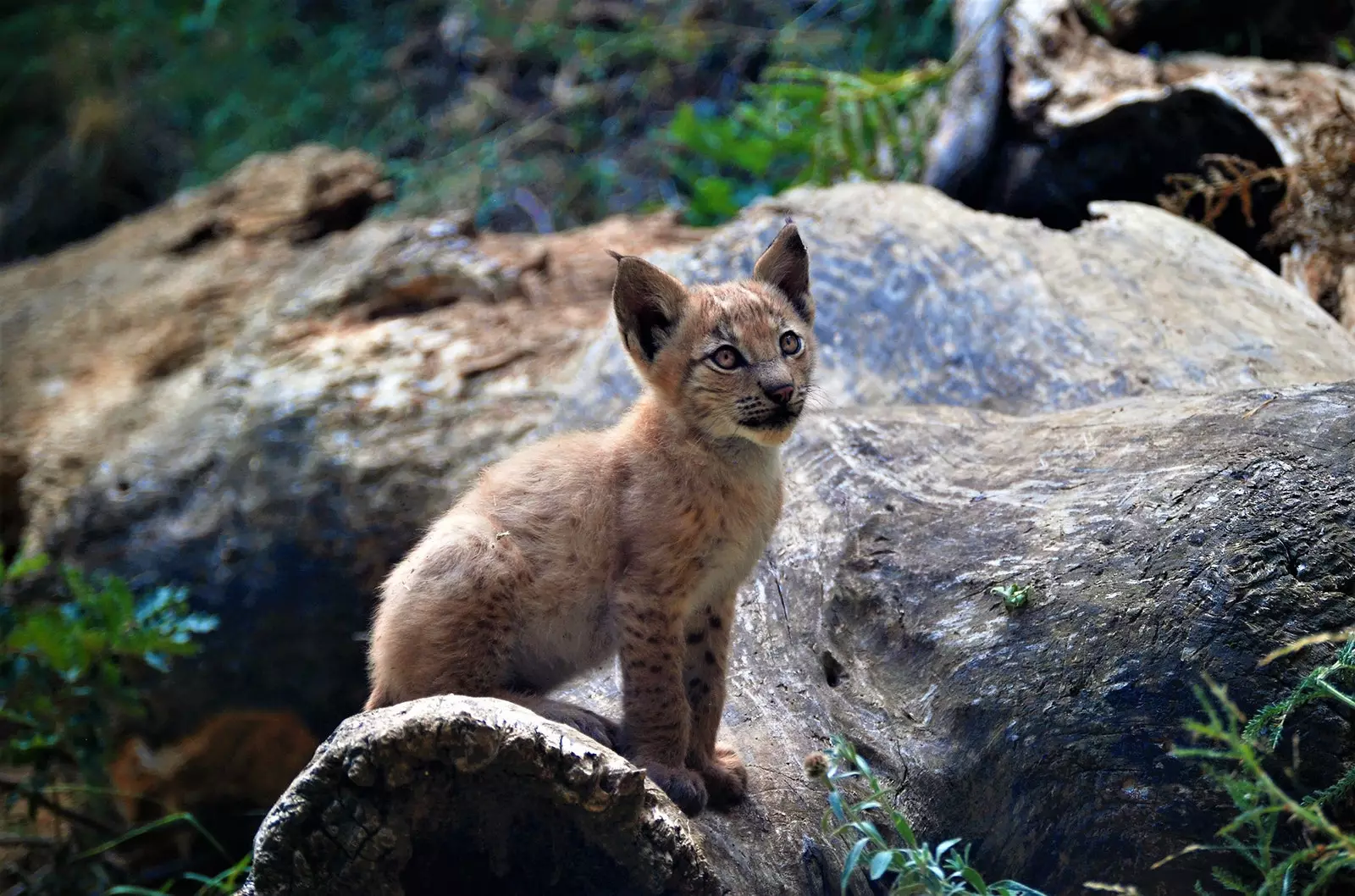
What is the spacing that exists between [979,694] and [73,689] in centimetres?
443

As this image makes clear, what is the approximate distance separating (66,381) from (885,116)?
5.50m

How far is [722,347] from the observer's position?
4.05 metres

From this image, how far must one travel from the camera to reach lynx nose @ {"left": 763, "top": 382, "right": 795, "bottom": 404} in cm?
390

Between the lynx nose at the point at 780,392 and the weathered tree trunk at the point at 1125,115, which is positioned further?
the weathered tree trunk at the point at 1125,115

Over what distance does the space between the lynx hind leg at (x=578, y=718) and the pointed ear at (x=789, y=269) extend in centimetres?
170

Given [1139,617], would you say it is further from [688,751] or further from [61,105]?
[61,105]

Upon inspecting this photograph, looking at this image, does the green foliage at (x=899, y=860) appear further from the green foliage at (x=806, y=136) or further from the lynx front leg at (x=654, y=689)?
the green foliage at (x=806, y=136)

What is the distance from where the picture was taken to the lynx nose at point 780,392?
390cm

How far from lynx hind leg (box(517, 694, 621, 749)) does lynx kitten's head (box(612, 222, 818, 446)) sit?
3.42ft

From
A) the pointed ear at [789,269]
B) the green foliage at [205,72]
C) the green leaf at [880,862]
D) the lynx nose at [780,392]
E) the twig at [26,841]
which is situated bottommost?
the twig at [26,841]

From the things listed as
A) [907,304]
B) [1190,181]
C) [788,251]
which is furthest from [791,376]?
[1190,181]

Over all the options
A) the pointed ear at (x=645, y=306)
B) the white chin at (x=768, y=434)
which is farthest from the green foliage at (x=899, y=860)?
the pointed ear at (x=645, y=306)

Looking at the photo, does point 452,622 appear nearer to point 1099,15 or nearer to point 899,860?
point 899,860

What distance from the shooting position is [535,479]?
4.09 m
